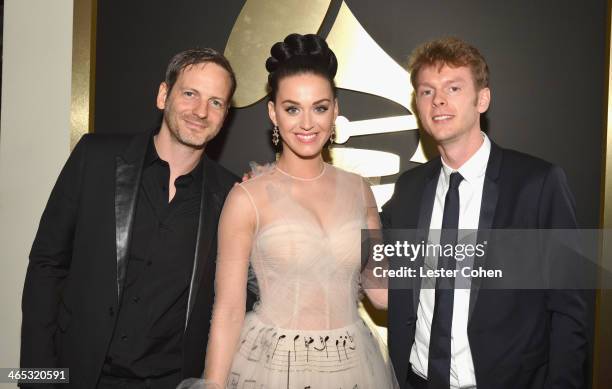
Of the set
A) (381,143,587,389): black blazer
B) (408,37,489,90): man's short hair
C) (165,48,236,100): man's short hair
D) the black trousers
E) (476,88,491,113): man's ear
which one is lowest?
the black trousers

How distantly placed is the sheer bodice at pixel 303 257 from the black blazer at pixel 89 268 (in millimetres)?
290

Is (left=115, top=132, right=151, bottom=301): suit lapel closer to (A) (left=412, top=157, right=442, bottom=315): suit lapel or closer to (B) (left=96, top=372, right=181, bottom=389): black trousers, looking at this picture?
(B) (left=96, top=372, right=181, bottom=389): black trousers

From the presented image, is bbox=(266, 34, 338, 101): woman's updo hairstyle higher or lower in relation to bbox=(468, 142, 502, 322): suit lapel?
higher

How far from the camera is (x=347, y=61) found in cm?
296

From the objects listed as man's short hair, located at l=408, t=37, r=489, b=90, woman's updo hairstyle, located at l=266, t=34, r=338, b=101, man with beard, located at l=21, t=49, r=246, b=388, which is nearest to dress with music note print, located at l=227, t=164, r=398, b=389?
man with beard, located at l=21, t=49, r=246, b=388

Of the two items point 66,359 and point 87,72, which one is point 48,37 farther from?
point 66,359

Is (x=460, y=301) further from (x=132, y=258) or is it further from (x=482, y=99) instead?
(x=132, y=258)

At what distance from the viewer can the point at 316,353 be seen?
204cm

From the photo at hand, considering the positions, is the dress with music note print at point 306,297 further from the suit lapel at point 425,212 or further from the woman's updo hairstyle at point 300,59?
the woman's updo hairstyle at point 300,59

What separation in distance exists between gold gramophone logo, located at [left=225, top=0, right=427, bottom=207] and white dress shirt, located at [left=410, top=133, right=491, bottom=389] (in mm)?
700

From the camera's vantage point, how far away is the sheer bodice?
214 cm

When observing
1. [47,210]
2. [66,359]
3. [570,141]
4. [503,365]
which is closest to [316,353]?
[503,365]

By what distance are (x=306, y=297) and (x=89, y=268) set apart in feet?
3.21

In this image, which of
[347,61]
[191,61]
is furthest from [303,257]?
[347,61]
